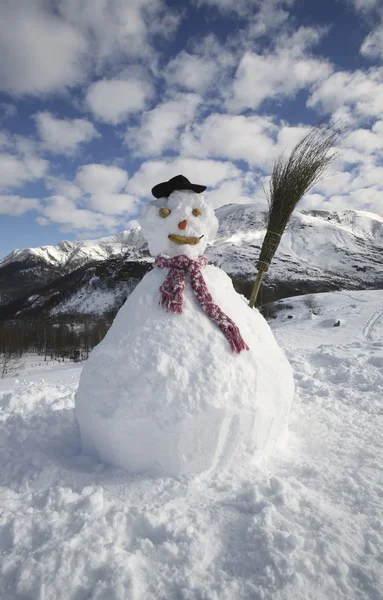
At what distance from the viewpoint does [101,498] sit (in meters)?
2.41

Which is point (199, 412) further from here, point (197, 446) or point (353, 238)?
point (353, 238)

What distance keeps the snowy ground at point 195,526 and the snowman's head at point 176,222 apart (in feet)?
7.34

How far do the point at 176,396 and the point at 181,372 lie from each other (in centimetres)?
21

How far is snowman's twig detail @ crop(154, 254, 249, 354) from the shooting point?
9.68 ft

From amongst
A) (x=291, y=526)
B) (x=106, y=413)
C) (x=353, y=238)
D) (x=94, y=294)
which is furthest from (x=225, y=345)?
(x=353, y=238)

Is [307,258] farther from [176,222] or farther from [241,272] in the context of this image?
[176,222]

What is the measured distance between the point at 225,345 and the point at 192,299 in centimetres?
59

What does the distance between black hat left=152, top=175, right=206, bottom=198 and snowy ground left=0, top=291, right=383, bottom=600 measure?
283 centimetres

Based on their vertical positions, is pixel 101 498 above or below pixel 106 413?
below

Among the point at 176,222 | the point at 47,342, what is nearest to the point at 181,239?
the point at 176,222

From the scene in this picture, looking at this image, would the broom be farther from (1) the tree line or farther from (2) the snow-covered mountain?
(2) the snow-covered mountain

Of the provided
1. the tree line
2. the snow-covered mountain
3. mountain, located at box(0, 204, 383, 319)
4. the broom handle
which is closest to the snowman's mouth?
the broom handle

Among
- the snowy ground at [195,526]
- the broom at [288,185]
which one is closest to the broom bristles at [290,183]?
the broom at [288,185]

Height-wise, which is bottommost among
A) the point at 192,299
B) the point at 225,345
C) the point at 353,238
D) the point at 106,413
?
the point at 106,413
